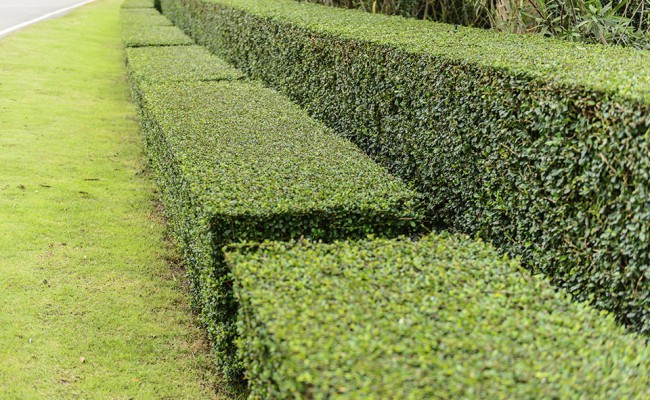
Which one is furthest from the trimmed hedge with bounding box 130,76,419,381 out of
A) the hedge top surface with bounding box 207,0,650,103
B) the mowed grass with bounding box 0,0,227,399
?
the hedge top surface with bounding box 207,0,650,103

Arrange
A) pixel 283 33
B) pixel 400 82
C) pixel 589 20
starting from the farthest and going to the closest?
pixel 283 33 < pixel 589 20 < pixel 400 82

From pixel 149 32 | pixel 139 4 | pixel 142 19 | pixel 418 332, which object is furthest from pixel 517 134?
pixel 139 4

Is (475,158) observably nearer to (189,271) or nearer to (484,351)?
(484,351)

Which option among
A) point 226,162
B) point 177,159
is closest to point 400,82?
point 226,162

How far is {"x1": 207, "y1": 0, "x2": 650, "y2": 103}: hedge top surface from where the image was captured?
377 centimetres

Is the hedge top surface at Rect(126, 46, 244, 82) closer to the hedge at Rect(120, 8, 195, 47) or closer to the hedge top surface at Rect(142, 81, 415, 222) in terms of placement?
the hedge at Rect(120, 8, 195, 47)

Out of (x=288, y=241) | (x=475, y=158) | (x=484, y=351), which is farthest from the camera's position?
(x=475, y=158)

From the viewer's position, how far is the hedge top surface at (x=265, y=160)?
4.40 meters

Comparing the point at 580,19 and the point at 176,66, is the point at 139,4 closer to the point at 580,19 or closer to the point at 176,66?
the point at 176,66

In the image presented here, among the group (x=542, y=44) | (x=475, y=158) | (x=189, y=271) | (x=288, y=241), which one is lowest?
(x=189, y=271)

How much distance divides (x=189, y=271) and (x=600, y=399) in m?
3.93

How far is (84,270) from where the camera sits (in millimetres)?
6051

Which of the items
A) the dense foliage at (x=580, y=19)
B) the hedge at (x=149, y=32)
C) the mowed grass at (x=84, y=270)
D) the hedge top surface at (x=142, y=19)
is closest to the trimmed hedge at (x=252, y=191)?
the mowed grass at (x=84, y=270)

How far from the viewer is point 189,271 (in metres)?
5.70
